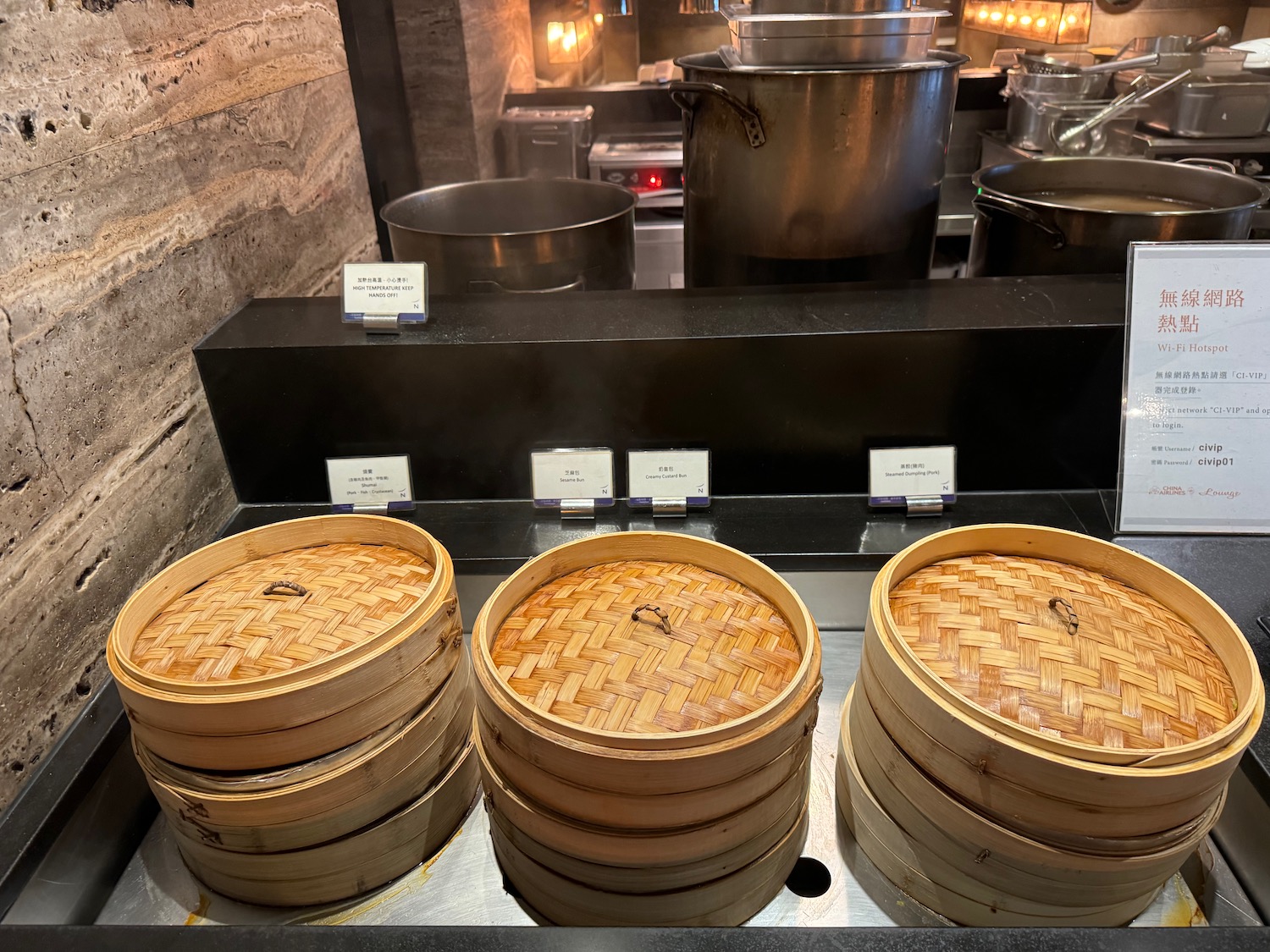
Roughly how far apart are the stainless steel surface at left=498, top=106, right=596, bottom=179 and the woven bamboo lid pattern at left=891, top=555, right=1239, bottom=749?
2966 mm

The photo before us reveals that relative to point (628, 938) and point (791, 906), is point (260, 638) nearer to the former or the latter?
point (628, 938)

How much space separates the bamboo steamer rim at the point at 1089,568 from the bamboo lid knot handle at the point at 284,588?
2.27 feet

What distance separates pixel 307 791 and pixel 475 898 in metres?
0.28

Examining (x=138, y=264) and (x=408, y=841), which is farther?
(x=138, y=264)

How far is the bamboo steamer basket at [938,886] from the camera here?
89cm

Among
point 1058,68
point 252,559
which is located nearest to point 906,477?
point 252,559

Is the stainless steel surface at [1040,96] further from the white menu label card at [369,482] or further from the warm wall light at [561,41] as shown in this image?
the white menu label card at [369,482]

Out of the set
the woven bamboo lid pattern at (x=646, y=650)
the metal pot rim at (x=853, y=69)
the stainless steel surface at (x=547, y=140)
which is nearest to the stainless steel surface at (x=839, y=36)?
the metal pot rim at (x=853, y=69)

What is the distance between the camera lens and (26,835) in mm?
1019

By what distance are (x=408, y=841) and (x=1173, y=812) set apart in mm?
883

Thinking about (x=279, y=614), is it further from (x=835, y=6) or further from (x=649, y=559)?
(x=835, y=6)

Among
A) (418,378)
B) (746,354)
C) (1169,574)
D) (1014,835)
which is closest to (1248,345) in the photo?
(1169,574)

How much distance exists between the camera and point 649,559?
1099 millimetres

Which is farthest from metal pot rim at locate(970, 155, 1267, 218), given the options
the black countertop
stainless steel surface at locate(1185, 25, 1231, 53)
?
stainless steel surface at locate(1185, 25, 1231, 53)
